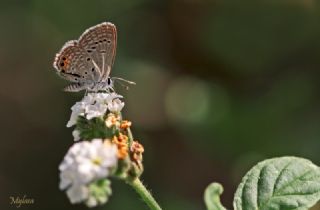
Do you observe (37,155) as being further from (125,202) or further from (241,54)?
(241,54)

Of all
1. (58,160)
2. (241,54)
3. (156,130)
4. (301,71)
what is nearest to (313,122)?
(301,71)

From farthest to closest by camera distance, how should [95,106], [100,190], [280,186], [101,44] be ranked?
[101,44] → [95,106] → [280,186] → [100,190]

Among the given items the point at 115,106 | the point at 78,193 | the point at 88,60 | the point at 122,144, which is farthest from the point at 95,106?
the point at 78,193

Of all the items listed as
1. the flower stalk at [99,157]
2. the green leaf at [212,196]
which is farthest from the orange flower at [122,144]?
the green leaf at [212,196]

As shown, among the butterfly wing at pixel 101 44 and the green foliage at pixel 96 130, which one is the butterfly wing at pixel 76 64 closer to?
the butterfly wing at pixel 101 44

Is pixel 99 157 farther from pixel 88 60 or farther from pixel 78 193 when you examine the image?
pixel 88 60

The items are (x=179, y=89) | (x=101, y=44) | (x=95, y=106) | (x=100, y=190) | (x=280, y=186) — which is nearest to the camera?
(x=100, y=190)
